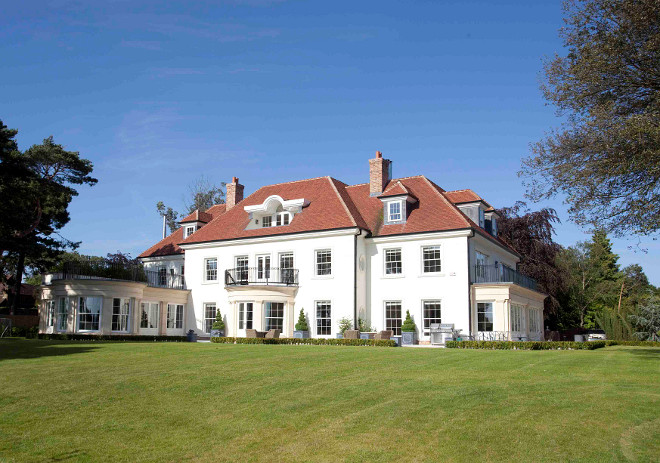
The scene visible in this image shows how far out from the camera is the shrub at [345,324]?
3064cm

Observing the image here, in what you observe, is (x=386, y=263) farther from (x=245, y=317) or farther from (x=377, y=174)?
(x=245, y=317)

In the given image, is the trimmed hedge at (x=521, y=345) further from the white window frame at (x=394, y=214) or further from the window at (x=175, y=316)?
the window at (x=175, y=316)

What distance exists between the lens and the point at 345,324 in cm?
3075

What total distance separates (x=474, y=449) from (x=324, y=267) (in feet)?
80.4

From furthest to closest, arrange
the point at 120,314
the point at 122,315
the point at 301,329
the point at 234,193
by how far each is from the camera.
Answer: the point at 234,193
the point at 122,315
the point at 120,314
the point at 301,329

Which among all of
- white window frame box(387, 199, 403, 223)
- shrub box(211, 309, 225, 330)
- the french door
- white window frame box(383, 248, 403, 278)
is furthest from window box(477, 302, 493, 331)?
shrub box(211, 309, 225, 330)

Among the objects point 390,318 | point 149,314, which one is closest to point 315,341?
point 390,318

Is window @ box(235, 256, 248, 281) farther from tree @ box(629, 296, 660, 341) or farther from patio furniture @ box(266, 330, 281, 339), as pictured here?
tree @ box(629, 296, 660, 341)

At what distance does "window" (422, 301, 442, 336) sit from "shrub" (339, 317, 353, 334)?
153 inches

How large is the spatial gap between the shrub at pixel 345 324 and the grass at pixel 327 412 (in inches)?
613

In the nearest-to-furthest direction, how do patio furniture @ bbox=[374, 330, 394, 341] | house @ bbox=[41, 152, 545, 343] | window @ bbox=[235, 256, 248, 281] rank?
patio furniture @ bbox=[374, 330, 394, 341]
house @ bbox=[41, 152, 545, 343]
window @ bbox=[235, 256, 248, 281]

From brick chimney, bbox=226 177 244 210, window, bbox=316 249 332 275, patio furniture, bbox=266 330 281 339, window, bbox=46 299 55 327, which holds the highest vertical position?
brick chimney, bbox=226 177 244 210

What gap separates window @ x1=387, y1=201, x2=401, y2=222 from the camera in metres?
32.7

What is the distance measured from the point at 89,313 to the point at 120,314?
1.61m
